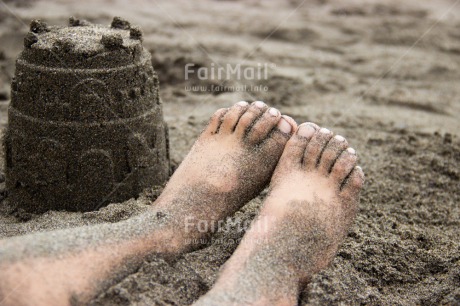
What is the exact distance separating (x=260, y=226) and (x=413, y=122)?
7.01ft

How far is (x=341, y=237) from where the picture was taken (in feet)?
5.91

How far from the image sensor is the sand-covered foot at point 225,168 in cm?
180

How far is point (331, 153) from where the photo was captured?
6.33 ft

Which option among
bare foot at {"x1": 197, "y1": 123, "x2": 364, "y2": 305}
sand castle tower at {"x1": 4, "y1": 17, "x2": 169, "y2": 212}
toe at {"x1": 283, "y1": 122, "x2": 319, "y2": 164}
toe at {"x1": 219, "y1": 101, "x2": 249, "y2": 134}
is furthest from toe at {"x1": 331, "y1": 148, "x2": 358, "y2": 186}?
sand castle tower at {"x1": 4, "y1": 17, "x2": 169, "y2": 212}

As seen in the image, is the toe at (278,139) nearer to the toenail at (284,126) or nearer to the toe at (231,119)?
the toenail at (284,126)

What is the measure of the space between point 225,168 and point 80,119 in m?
0.58

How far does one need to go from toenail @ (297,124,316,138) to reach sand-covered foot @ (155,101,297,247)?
0.05 meters

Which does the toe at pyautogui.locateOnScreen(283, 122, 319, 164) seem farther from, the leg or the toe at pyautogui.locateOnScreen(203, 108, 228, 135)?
the toe at pyautogui.locateOnScreen(203, 108, 228, 135)

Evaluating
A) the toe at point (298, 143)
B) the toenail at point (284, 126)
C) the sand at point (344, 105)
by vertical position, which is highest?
the toenail at point (284, 126)

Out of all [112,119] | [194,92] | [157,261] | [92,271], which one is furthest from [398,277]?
[194,92]

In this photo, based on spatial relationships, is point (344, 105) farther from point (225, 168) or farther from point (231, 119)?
point (225, 168)

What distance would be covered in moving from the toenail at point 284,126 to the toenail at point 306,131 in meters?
0.04

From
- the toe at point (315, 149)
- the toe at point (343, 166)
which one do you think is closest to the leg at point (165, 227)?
the toe at point (315, 149)

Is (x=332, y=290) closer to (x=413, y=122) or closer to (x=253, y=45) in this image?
(x=413, y=122)
